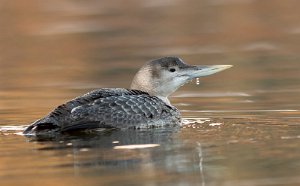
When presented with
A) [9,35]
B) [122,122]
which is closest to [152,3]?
[9,35]

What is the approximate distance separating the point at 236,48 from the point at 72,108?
28.2 ft

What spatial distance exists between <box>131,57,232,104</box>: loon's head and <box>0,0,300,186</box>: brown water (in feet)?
1.33

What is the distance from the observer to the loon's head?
41.4ft

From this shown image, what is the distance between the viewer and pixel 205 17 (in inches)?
977

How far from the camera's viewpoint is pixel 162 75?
41.4ft

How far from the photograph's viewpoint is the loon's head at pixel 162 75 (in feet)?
41.4

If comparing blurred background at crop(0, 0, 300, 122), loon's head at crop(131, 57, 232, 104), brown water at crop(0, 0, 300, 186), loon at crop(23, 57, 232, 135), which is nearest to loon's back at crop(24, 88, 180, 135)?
loon at crop(23, 57, 232, 135)

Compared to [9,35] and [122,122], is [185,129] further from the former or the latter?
[9,35]

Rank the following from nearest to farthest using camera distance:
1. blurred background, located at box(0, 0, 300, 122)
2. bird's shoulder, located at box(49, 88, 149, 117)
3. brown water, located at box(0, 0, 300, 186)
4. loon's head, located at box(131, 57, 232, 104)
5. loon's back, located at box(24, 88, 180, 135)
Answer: brown water, located at box(0, 0, 300, 186)
loon's back, located at box(24, 88, 180, 135)
bird's shoulder, located at box(49, 88, 149, 117)
loon's head, located at box(131, 57, 232, 104)
blurred background, located at box(0, 0, 300, 122)

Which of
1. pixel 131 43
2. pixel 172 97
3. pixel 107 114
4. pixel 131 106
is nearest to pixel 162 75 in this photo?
pixel 131 106

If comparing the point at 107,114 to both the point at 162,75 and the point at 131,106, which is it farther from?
the point at 162,75

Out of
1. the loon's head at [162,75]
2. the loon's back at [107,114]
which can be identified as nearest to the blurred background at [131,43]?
the loon's head at [162,75]

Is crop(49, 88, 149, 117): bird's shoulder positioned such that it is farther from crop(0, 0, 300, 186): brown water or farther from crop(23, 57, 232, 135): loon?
crop(0, 0, 300, 186): brown water

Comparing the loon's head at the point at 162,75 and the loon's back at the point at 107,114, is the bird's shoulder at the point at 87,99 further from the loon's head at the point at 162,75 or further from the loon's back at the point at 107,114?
the loon's head at the point at 162,75
